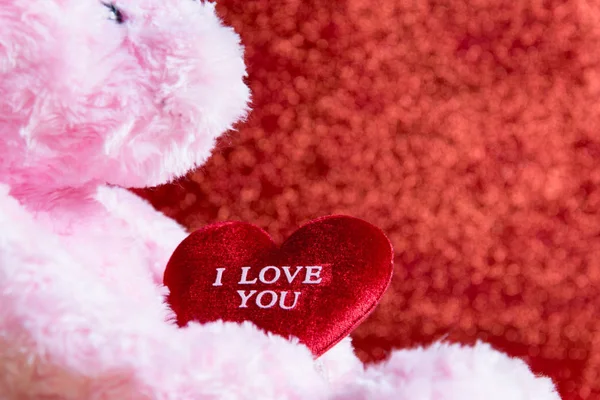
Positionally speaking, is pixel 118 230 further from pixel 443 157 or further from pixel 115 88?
pixel 443 157

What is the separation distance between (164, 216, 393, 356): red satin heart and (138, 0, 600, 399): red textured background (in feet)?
0.90

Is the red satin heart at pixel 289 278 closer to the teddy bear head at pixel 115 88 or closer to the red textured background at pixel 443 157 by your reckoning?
the teddy bear head at pixel 115 88

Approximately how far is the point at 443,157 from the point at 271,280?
0.42m

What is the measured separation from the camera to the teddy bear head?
407 mm

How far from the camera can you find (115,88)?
0.44m

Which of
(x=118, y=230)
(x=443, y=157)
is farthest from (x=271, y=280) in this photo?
(x=443, y=157)

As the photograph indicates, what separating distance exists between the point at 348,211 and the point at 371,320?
0.51ft

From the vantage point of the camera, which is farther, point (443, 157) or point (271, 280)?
point (443, 157)

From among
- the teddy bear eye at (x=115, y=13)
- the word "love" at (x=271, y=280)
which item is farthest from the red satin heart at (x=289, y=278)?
the teddy bear eye at (x=115, y=13)

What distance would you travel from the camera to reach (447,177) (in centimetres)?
83

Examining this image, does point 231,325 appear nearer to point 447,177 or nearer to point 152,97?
point 152,97

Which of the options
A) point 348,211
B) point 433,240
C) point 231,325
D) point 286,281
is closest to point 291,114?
point 348,211

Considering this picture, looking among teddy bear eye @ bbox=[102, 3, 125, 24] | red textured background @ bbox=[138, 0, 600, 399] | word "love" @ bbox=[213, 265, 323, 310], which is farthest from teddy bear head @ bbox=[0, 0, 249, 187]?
red textured background @ bbox=[138, 0, 600, 399]

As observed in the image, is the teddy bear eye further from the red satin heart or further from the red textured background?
the red textured background
